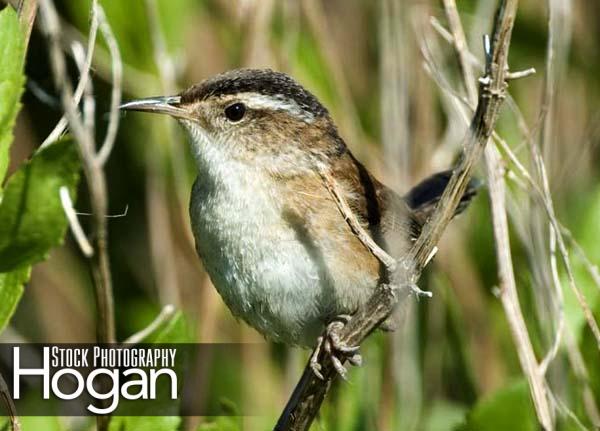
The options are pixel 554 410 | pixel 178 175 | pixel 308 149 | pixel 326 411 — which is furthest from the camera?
pixel 178 175

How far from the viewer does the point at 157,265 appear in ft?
12.5

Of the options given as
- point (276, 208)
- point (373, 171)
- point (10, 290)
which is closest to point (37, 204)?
point (10, 290)

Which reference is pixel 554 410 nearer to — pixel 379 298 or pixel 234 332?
pixel 379 298

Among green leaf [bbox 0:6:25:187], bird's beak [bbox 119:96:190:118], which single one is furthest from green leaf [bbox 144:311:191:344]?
bird's beak [bbox 119:96:190:118]

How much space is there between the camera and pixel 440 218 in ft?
5.96

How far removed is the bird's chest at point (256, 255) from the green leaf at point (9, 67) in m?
0.88

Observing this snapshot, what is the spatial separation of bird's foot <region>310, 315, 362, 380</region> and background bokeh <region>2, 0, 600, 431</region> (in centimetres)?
50

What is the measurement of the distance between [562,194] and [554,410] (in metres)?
1.47

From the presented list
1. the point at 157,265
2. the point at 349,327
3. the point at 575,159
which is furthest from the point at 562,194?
the point at 349,327

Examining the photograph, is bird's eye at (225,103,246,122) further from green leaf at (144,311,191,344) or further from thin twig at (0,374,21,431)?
thin twig at (0,374,21,431)

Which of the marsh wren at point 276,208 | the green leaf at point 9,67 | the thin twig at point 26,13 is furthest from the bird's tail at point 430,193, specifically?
the green leaf at point 9,67

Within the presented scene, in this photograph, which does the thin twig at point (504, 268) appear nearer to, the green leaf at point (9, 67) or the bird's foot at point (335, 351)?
the bird's foot at point (335, 351)

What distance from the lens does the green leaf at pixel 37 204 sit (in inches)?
58.6

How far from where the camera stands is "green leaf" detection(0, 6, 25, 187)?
1623 mm
